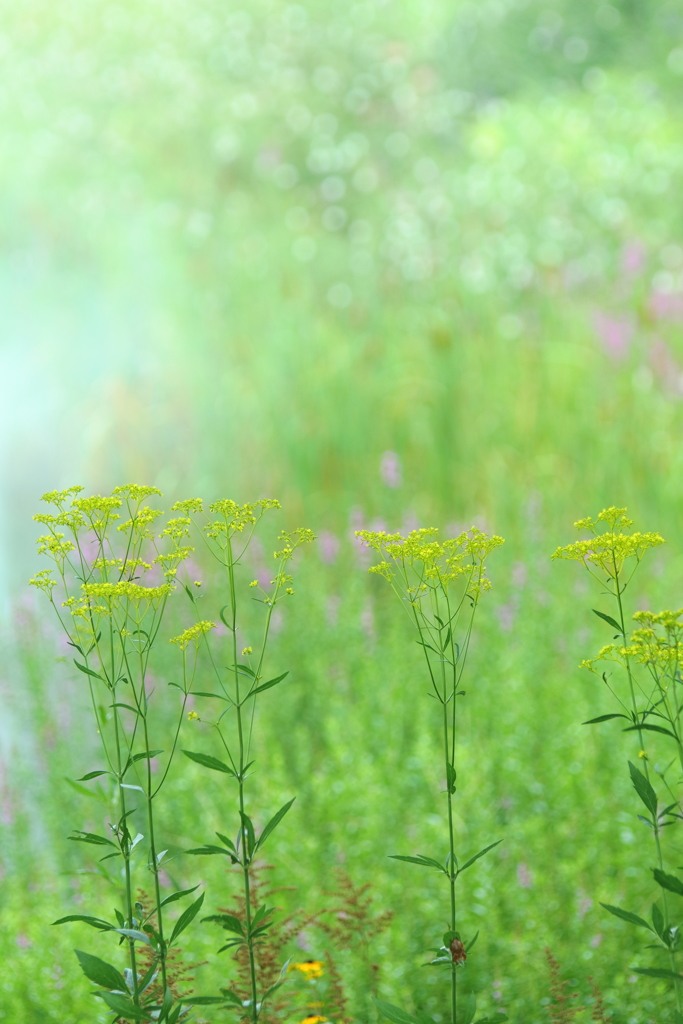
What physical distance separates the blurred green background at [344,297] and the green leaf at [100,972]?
1.05 metres

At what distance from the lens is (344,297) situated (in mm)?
2338

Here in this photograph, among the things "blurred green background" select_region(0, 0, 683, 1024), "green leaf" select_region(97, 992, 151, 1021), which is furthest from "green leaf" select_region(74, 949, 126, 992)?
"blurred green background" select_region(0, 0, 683, 1024)

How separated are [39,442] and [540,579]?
1161 mm

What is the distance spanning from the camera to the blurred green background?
81.6 inches

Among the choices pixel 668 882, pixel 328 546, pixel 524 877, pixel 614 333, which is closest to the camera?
pixel 668 882

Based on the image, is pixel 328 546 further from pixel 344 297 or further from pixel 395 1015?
pixel 395 1015

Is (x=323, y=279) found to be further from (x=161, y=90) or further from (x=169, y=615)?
(x=169, y=615)

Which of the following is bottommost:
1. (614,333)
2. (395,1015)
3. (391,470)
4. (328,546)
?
(395,1015)

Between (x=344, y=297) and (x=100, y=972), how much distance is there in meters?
1.76

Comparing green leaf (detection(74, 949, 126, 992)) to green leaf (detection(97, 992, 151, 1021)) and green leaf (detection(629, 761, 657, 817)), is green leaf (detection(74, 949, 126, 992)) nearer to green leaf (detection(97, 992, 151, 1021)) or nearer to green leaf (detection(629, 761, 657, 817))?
green leaf (detection(97, 992, 151, 1021))

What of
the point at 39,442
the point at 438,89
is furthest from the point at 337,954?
the point at 438,89

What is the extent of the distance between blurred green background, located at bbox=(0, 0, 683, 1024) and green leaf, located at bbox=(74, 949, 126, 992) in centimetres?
105

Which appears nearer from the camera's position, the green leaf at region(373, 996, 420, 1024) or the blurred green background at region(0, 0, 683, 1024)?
the green leaf at region(373, 996, 420, 1024)

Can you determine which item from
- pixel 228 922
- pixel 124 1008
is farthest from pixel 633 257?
pixel 124 1008
